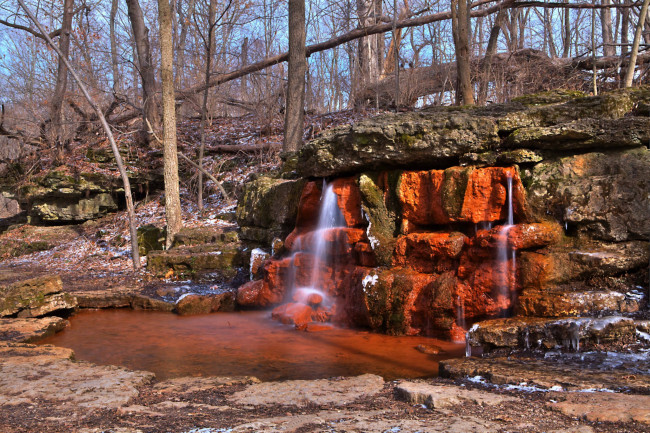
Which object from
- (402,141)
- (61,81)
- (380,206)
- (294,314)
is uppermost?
(61,81)

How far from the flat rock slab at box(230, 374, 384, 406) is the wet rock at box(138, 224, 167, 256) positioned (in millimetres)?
10236

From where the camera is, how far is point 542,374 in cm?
436

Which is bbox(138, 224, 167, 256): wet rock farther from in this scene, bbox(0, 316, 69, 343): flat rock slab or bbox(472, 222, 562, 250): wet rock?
bbox(472, 222, 562, 250): wet rock

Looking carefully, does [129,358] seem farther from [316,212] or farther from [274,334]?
[316,212]

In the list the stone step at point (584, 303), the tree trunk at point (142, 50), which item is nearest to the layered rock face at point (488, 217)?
the stone step at point (584, 303)

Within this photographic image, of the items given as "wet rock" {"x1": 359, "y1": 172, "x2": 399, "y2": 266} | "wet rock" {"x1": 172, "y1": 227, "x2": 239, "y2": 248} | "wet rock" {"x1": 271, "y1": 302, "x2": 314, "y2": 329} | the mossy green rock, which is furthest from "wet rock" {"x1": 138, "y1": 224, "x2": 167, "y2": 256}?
"wet rock" {"x1": 359, "y1": 172, "x2": 399, "y2": 266}

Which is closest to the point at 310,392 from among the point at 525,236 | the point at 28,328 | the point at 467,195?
the point at 525,236

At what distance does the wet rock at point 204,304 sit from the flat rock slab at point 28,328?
198 cm

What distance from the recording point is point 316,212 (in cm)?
960

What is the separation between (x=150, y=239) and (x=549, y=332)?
1139 cm

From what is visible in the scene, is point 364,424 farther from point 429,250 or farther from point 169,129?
point 169,129

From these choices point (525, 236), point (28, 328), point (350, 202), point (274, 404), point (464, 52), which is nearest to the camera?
point (274, 404)

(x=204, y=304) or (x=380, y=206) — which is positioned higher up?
(x=380, y=206)

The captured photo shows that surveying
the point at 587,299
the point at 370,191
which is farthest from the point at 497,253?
the point at 370,191
